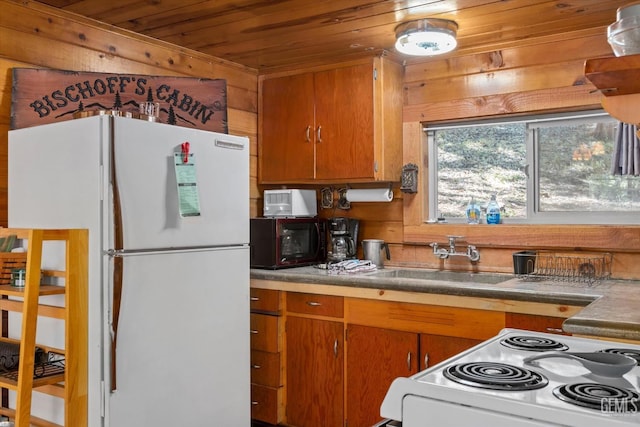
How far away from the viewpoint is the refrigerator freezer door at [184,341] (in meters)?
2.25

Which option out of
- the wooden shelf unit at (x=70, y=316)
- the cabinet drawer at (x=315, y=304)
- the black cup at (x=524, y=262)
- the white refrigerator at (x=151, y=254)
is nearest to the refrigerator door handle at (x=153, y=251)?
the white refrigerator at (x=151, y=254)

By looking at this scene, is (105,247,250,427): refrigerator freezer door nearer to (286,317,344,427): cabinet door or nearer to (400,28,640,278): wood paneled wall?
(286,317,344,427): cabinet door

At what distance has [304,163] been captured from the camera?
3.71 meters

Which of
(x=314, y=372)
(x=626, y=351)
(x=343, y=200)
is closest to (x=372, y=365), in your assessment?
(x=314, y=372)

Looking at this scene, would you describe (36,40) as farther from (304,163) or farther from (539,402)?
(539,402)

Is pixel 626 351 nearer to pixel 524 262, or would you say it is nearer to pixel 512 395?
pixel 512 395

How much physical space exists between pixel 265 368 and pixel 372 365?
26.4 inches

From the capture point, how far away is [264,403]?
3.34 m

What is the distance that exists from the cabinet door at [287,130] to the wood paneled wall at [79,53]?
0.21 meters

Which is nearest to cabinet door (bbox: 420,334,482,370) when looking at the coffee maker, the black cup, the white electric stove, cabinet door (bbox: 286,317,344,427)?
cabinet door (bbox: 286,317,344,427)

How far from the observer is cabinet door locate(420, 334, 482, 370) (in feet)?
9.02

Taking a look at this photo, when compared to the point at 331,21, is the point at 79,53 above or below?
below

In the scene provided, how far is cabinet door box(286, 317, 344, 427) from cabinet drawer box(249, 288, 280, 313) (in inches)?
4.6

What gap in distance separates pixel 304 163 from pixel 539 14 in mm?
1576
